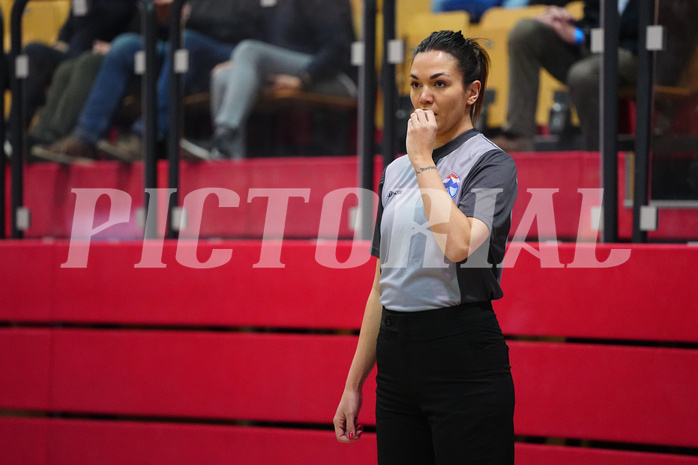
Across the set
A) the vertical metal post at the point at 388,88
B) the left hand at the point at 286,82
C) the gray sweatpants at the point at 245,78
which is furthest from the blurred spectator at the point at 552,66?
the left hand at the point at 286,82

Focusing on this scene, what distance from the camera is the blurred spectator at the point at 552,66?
258cm

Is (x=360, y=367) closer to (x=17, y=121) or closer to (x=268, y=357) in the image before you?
(x=268, y=357)

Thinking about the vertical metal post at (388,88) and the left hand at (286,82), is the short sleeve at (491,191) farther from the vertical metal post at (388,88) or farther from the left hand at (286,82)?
the left hand at (286,82)

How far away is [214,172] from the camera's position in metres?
3.00

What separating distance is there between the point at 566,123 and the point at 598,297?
690mm

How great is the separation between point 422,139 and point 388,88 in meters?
1.45

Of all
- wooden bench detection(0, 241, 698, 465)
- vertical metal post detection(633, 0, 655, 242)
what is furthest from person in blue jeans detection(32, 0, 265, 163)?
vertical metal post detection(633, 0, 655, 242)

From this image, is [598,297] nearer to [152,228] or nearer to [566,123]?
[566,123]

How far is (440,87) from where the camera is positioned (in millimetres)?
1359

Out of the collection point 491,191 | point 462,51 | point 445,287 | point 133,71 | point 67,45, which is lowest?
point 445,287

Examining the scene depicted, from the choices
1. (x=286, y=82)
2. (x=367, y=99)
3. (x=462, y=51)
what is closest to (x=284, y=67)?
(x=286, y=82)

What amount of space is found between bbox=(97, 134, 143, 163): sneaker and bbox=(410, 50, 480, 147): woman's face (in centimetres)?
194

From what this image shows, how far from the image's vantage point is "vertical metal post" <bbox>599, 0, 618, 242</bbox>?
246 cm

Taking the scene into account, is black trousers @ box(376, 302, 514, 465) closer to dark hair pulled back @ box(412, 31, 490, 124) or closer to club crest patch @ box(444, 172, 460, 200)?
club crest patch @ box(444, 172, 460, 200)
